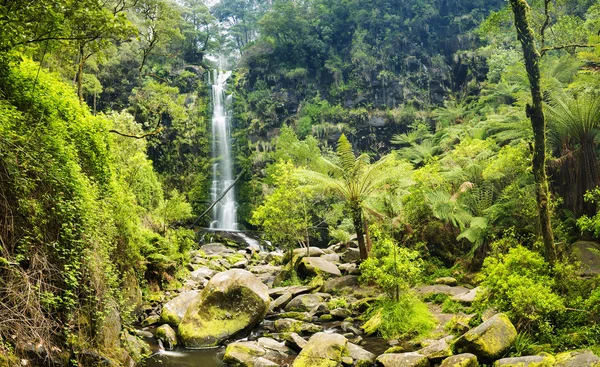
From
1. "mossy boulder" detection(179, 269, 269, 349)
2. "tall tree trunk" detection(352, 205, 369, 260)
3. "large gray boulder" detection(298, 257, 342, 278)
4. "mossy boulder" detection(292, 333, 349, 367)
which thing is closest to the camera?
"mossy boulder" detection(292, 333, 349, 367)

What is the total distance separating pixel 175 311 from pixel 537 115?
8.41 meters

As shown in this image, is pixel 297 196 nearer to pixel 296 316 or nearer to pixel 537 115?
pixel 296 316

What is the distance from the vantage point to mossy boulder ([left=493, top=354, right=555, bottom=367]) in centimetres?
494

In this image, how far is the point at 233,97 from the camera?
3481 cm

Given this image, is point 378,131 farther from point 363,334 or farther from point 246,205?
point 363,334

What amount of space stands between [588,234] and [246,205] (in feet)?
76.8

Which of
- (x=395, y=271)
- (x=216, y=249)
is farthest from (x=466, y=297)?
(x=216, y=249)

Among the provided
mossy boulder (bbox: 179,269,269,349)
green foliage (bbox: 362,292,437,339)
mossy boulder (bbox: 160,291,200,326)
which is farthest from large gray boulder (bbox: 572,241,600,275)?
mossy boulder (bbox: 160,291,200,326)

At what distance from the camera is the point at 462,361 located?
562cm

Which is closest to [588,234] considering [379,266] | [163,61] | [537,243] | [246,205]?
[537,243]

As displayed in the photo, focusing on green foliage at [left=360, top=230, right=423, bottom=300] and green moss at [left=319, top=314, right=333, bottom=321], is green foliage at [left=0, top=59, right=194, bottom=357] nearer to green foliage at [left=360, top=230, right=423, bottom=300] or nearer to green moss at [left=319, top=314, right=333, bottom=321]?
green moss at [left=319, top=314, right=333, bottom=321]

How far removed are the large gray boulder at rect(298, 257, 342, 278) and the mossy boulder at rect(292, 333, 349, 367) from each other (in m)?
5.64

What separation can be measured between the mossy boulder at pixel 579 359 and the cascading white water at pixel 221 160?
25.0 meters

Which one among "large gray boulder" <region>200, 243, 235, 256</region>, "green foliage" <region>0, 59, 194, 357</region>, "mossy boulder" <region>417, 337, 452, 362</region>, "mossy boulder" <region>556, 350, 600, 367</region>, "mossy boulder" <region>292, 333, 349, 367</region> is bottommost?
"large gray boulder" <region>200, 243, 235, 256</region>
